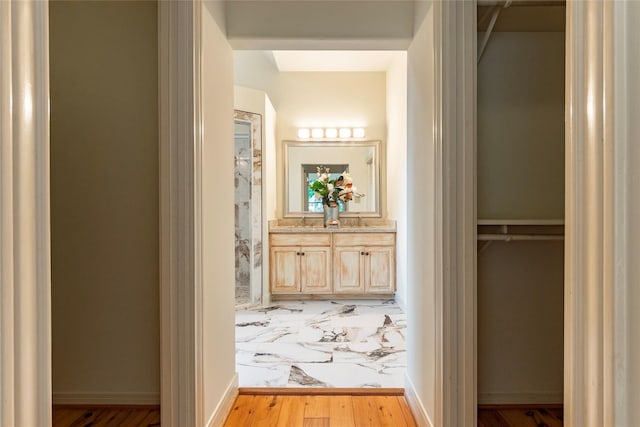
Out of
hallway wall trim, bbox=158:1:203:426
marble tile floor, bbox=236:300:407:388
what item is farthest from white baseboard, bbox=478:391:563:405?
hallway wall trim, bbox=158:1:203:426

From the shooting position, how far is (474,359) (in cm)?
166

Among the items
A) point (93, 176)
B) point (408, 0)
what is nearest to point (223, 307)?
point (93, 176)

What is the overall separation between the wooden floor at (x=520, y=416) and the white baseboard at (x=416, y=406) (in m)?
0.31

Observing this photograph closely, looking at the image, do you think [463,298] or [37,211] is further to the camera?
[463,298]

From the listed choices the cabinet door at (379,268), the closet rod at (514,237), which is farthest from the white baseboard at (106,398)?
the cabinet door at (379,268)

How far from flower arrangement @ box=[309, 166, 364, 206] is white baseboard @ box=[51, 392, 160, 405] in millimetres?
3389

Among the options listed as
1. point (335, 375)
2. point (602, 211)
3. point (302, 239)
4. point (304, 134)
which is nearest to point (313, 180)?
point (304, 134)

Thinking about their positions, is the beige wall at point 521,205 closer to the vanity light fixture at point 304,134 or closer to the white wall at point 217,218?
the white wall at point 217,218

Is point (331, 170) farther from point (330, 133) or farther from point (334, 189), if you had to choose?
point (330, 133)

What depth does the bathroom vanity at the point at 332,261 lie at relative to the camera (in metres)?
4.79

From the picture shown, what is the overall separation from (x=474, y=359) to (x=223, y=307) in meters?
1.25

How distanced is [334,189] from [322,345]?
243 centimetres

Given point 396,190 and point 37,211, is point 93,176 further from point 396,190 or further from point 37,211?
point 396,190

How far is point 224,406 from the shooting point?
212 centimetres
